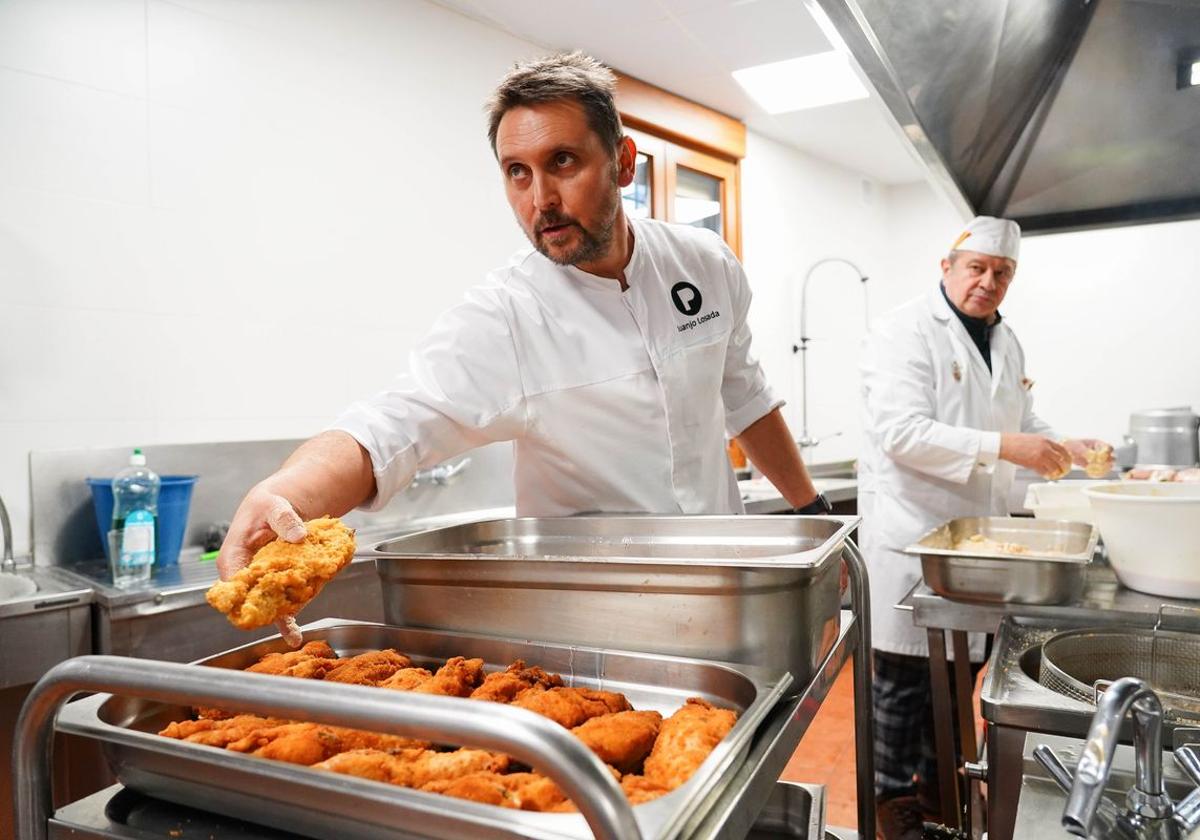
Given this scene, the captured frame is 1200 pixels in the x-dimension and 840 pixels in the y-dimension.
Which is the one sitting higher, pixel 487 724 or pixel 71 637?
pixel 487 724

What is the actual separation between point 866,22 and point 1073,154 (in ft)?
4.91

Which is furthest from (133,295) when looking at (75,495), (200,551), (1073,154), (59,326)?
(1073,154)

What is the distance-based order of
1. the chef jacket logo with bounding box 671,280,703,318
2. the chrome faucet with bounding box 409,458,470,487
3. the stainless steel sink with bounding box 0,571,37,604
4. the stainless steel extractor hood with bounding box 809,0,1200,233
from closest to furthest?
the stainless steel extractor hood with bounding box 809,0,1200,233 < the chef jacket logo with bounding box 671,280,703,318 < the stainless steel sink with bounding box 0,571,37,604 < the chrome faucet with bounding box 409,458,470,487

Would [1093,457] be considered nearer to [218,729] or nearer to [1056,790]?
[1056,790]

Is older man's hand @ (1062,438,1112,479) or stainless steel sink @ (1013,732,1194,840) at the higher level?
older man's hand @ (1062,438,1112,479)

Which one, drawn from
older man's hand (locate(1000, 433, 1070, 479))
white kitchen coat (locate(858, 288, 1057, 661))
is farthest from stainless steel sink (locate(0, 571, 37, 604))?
older man's hand (locate(1000, 433, 1070, 479))

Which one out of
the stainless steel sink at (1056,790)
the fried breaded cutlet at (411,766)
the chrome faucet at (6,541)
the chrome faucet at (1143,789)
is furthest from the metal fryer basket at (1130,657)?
the chrome faucet at (6,541)

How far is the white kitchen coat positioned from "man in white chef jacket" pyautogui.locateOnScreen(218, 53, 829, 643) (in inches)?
47.7

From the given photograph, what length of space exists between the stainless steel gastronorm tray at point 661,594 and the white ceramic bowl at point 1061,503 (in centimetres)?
129

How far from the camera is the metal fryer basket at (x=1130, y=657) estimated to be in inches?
53.3

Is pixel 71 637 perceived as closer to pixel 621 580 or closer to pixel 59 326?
pixel 59 326

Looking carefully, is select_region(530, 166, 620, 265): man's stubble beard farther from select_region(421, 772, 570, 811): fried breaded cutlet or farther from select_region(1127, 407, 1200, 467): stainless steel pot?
select_region(1127, 407, 1200, 467): stainless steel pot

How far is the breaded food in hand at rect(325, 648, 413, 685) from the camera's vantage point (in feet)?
2.92

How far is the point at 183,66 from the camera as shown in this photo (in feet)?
8.73
